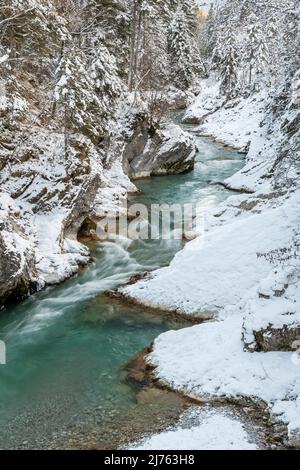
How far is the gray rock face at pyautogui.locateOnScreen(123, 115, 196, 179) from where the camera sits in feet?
89.8

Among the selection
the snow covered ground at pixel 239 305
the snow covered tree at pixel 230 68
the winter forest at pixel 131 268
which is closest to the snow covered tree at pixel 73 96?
the winter forest at pixel 131 268

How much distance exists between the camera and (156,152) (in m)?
28.4

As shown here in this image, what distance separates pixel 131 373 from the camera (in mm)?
9922

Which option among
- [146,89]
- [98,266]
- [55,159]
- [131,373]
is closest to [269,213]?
[98,266]

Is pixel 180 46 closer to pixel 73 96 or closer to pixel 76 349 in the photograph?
pixel 73 96

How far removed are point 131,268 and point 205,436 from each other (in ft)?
29.1

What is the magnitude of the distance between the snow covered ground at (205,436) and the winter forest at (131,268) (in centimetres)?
3

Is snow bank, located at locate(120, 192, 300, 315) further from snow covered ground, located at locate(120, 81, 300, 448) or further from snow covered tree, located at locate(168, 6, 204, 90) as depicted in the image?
snow covered tree, located at locate(168, 6, 204, 90)

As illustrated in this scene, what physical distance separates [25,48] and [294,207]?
14.5 m

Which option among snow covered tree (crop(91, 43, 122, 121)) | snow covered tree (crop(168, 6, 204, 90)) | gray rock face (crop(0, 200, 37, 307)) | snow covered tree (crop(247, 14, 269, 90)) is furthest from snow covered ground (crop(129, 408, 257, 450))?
snow covered tree (crop(247, 14, 269, 90))

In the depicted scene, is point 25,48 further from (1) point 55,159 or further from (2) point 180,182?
(2) point 180,182

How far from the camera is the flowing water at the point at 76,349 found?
27.5 ft

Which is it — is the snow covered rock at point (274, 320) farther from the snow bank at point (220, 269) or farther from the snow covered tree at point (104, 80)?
the snow covered tree at point (104, 80)

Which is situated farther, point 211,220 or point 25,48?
point 25,48
